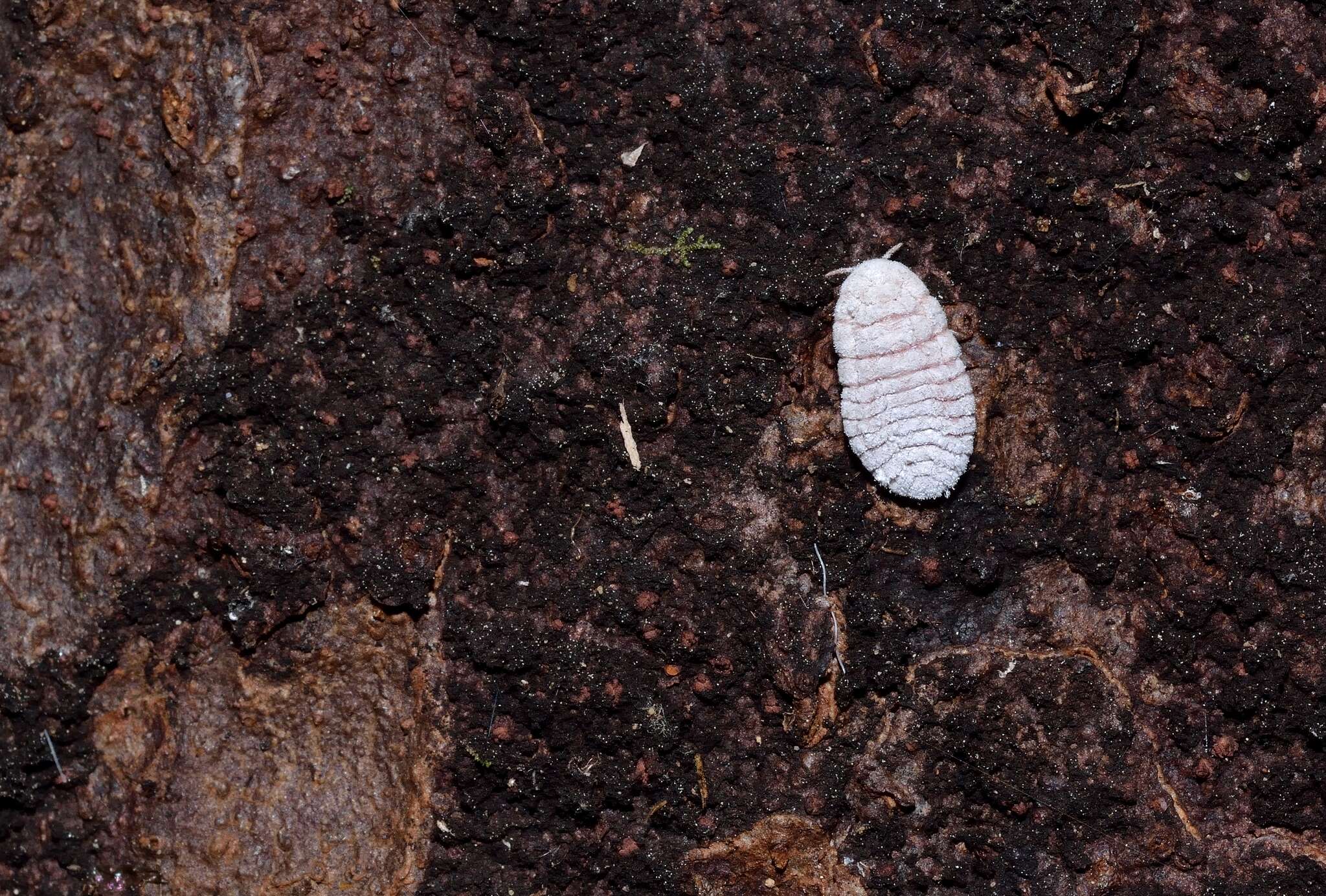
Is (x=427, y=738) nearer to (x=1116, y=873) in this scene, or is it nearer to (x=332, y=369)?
(x=332, y=369)

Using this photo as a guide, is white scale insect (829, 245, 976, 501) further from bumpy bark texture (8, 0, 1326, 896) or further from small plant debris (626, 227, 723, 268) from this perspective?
small plant debris (626, 227, 723, 268)

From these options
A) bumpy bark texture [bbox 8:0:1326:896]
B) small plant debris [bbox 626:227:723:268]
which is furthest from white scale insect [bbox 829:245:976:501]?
small plant debris [bbox 626:227:723:268]

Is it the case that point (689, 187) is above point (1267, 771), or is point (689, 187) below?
above

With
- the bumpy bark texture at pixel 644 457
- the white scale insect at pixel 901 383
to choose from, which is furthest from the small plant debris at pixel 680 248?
the white scale insect at pixel 901 383

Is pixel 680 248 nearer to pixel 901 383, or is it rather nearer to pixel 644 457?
pixel 644 457

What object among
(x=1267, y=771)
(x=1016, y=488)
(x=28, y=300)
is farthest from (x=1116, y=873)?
(x=28, y=300)

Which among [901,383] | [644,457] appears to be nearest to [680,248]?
[644,457]
